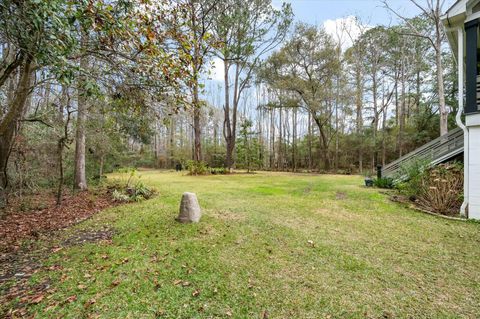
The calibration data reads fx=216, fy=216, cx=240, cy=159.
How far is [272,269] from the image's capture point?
2.55 metres

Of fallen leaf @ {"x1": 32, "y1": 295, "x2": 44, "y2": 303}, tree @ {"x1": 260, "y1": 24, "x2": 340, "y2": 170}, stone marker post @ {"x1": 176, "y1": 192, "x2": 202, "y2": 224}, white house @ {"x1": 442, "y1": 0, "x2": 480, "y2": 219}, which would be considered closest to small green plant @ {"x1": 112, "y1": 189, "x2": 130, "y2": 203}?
stone marker post @ {"x1": 176, "y1": 192, "x2": 202, "y2": 224}

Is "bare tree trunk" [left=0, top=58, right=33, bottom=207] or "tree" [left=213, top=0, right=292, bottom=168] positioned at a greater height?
"tree" [left=213, top=0, right=292, bottom=168]

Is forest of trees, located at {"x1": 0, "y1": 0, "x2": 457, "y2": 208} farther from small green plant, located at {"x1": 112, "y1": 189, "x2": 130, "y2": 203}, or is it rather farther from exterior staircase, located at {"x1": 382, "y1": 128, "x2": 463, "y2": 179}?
exterior staircase, located at {"x1": 382, "y1": 128, "x2": 463, "y2": 179}

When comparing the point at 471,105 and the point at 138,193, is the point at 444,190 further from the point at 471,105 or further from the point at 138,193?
the point at 138,193

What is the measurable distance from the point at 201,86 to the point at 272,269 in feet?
8.89

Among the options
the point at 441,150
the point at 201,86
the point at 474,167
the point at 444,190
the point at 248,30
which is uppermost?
the point at 248,30

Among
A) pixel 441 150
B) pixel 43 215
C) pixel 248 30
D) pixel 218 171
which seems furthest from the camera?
pixel 218 171

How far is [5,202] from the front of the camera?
193 inches

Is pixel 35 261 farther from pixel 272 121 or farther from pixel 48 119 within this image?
pixel 272 121

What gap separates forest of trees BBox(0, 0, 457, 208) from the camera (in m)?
2.79

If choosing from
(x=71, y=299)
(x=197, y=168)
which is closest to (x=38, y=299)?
(x=71, y=299)

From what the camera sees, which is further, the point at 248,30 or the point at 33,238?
the point at 248,30

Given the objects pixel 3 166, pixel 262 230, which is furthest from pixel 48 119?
pixel 262 230

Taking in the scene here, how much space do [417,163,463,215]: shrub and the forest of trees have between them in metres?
5.45
